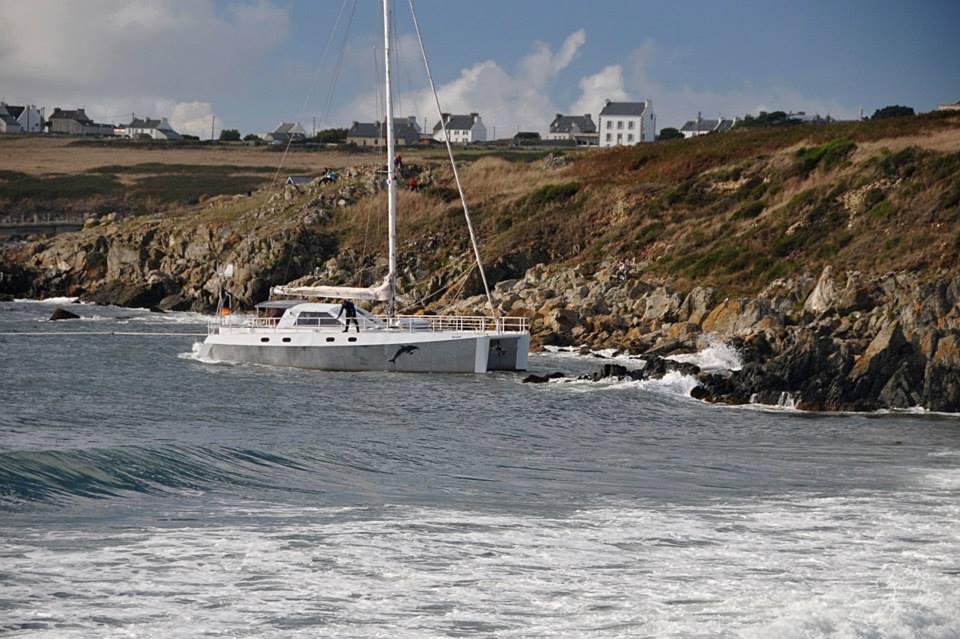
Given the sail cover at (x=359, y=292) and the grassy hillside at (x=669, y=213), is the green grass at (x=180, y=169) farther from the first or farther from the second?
the sail cover at (x=359, y=292)

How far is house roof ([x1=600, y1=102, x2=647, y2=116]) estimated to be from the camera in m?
137

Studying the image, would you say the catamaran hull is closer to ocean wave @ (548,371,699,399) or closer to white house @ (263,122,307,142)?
ocean wave @ (548,371,699,399)

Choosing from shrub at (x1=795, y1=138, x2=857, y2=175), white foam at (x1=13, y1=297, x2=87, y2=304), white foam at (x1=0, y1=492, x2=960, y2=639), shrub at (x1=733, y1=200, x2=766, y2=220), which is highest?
shrub at (x1=795, y1=138, x2=857, y2=175)

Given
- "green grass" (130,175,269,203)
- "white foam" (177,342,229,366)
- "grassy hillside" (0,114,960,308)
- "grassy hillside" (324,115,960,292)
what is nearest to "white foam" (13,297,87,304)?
"grassy hillside" (0,114,960,308)

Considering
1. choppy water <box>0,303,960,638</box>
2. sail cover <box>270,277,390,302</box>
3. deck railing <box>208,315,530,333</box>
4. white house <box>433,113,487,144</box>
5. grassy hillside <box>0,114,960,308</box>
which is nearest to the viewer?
choppy water <box>0,303,960,638</box>

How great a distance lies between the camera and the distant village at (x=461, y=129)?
13262 centimetres

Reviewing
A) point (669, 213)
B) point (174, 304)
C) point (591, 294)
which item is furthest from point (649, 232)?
point (174, 304)

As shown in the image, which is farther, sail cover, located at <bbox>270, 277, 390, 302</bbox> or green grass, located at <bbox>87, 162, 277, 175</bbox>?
green grass, located at <bbox>87, 162, 277, 175</bbox>

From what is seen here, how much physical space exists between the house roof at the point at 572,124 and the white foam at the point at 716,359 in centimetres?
11925

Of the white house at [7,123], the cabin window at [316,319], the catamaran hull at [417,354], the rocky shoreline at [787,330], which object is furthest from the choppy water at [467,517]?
the white house at [7,123]

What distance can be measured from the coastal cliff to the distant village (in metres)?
21.3

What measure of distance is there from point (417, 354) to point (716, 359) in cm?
949

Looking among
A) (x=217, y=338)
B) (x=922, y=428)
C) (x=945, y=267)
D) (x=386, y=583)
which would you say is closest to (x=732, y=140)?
(x=945, y=267)

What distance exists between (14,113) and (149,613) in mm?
188145
